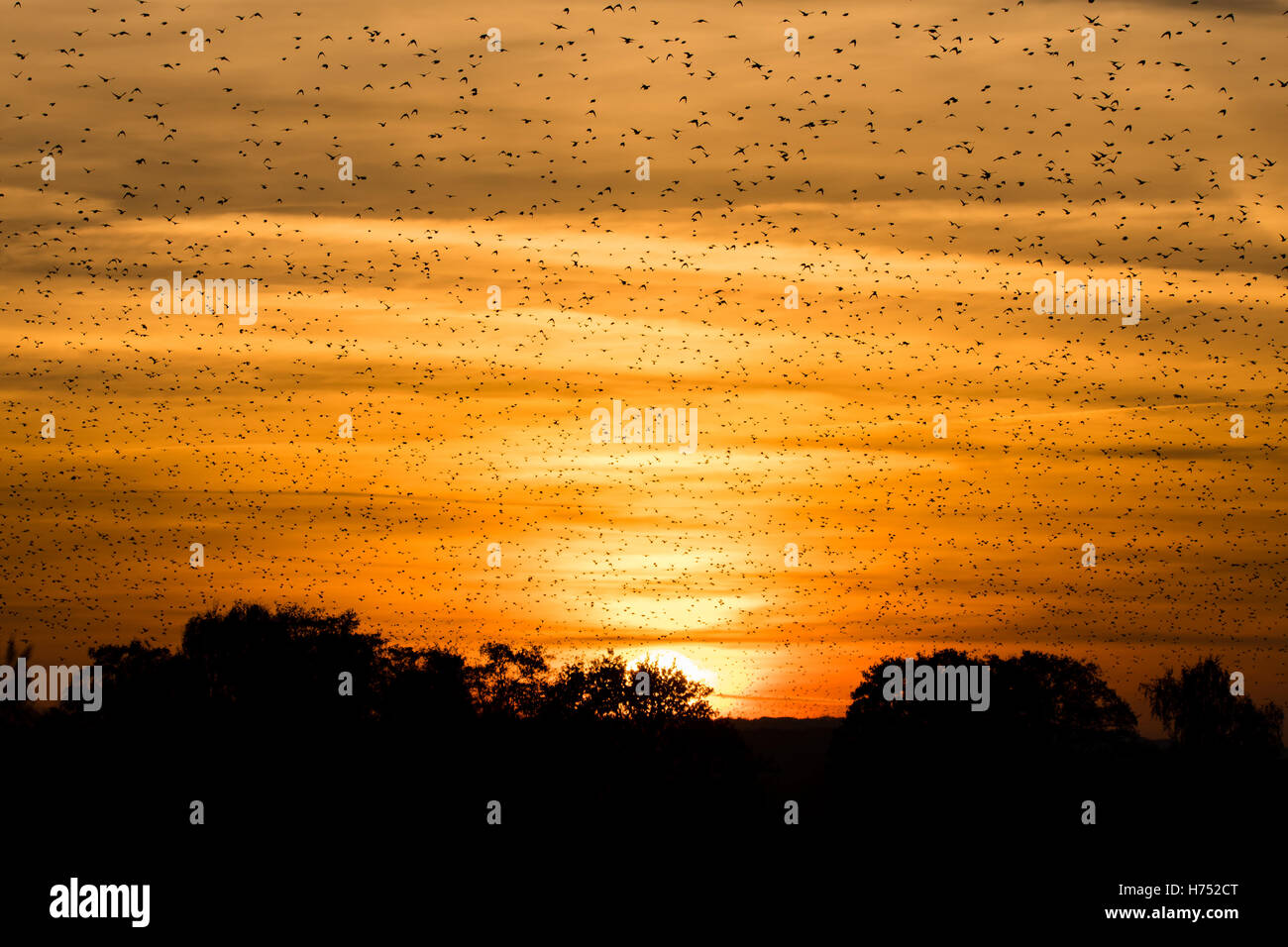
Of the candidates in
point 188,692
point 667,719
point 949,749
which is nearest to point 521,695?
point 667,719

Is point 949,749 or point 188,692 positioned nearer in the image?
point 188,692

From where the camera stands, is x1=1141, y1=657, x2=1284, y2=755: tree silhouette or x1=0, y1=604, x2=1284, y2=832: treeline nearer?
x1=0, y1=604, x2=1284, y2=832: treeline

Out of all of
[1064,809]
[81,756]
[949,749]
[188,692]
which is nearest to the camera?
[81,756]

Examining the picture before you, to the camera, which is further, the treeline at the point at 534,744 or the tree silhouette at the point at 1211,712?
the tree silhouette at the point at 1211,712

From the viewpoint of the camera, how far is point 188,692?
74.6m

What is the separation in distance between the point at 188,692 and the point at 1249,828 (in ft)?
161
